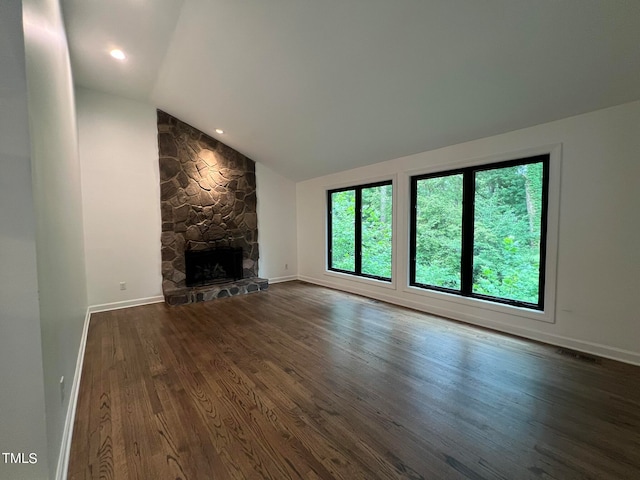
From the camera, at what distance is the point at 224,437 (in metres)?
1.70

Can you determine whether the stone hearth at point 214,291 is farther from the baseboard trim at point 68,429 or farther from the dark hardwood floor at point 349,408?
the baseboard trim at point 68,429

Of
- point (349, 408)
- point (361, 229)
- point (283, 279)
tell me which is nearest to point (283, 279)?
point (283, 279)

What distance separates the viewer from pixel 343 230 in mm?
5664

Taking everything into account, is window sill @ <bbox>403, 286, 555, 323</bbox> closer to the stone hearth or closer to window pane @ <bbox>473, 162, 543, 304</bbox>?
window pane @ <bbox>473, 162, 543, 304</bbox>

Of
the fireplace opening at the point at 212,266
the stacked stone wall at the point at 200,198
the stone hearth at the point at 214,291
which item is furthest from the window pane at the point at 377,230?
the fireplace opening at the point at 212,266

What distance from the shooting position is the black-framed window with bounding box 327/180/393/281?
4.77m

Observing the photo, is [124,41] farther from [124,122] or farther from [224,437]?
[224,437]

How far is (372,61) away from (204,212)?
3894 mm

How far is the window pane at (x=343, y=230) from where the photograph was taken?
5.47m

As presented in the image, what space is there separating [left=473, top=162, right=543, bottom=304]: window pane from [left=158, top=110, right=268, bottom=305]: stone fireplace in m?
3.83

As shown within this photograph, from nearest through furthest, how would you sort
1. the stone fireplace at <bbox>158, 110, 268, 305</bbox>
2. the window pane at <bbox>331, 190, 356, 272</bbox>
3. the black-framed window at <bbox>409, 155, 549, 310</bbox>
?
the black-framed window at <bbox>409, 155, 549, 310</bbox> < the stone fireplace at <bbox>158, 110, 268, 305</bbox> < the window pane at <bbox>331, 190, 356, 272</bbox>

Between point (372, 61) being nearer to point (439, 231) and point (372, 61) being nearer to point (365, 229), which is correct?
point (439, 231)

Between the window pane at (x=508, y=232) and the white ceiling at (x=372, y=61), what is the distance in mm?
571

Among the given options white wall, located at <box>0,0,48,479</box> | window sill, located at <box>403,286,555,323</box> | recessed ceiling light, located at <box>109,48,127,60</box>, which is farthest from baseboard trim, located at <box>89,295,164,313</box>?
window sill, located at <box>403,286,555,323</box>
